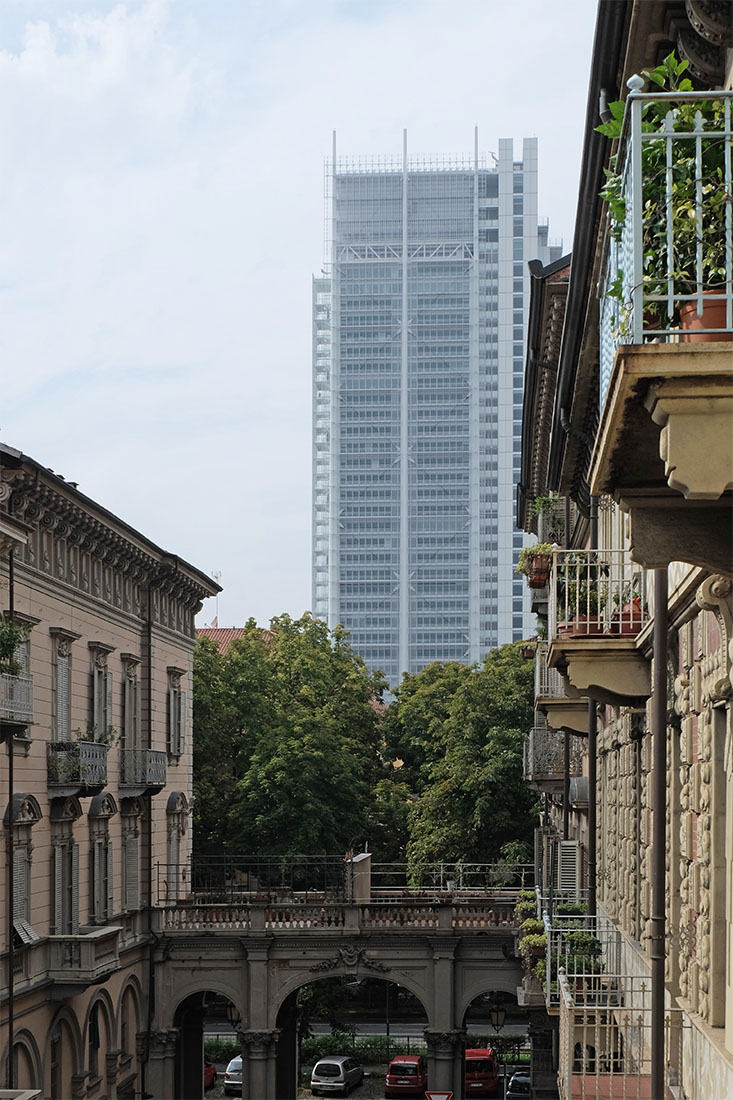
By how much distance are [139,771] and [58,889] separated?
21.5 ft

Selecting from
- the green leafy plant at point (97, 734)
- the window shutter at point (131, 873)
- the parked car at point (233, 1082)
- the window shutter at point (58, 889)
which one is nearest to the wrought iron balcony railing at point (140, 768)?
the green leafy plant at point (97, 734)

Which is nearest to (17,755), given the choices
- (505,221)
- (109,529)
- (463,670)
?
(109,529)

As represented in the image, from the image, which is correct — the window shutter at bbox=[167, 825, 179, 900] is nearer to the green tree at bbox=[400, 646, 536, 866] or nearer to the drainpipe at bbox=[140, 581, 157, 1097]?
the drainpipe at bbox=[140, 581, 157, 1097]

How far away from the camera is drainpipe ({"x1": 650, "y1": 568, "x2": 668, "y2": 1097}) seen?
9.84 m

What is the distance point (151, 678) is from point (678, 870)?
30.1 metres

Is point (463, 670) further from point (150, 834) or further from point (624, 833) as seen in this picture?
point (624, 833)

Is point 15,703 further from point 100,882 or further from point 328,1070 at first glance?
point 328,1070

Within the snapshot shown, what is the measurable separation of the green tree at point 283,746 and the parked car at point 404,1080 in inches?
316

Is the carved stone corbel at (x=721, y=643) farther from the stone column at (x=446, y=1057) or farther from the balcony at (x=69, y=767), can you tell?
the stone column at (x=446, y=1057)

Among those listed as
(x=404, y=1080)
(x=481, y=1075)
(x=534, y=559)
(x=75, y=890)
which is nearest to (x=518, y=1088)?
(x=481, y=1075)

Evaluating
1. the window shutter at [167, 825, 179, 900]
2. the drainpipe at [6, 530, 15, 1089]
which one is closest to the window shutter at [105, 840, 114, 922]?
the window shutter at [167, 825, 179, 900]

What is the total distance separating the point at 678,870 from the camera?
37.5 feet

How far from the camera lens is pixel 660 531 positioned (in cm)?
714

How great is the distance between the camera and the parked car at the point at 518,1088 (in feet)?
145
